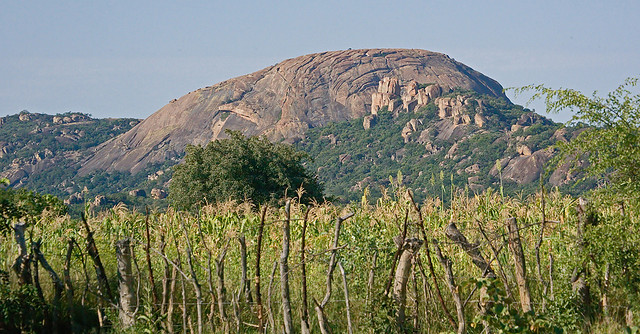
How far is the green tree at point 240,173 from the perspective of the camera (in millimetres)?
27172

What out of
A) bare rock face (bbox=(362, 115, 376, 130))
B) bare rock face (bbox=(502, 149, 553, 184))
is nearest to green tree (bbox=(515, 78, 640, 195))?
bare rock face (bbox=(502, 149, 553, 184))

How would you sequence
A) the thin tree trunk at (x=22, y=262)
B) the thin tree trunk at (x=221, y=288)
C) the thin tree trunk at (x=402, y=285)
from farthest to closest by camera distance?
1. the thin tree trunk at (x=22, y=262)
2. the thin tree trunk at (x=402, y=285)
3. the thin tree trunk at (x=221, y=288)

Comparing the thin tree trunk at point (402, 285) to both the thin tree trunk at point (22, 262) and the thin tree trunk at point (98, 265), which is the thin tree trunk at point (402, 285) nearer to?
the thin tree trunk at point (98, 265)

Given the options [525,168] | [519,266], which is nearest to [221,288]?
[519,266]

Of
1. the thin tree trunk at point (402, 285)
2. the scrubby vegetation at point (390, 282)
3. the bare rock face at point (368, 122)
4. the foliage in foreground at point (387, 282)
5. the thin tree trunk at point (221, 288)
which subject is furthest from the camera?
the bare rock face at point (368, 122)

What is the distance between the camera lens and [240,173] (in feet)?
91.7

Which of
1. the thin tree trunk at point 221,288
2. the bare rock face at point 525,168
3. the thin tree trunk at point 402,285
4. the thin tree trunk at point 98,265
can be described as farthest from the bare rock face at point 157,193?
the thin tree trunk at point 402,285

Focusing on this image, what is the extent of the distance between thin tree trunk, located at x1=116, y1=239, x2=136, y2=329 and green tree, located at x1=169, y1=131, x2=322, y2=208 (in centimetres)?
1981

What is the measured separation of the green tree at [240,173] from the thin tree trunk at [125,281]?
1981 cm

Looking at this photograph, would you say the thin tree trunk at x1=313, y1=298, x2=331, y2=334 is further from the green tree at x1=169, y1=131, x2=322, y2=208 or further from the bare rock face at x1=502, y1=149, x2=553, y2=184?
the bare rock face at x1=502, y1=149, x2=553, y2=184

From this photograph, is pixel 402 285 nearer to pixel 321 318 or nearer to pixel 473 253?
pixel 473 253

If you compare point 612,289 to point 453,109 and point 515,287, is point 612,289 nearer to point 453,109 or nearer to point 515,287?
point 515,287

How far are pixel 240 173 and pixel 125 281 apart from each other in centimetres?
2193

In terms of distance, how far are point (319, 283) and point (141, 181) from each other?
19708cm
